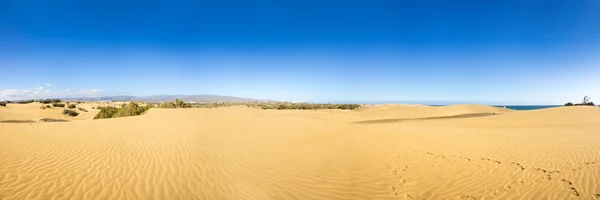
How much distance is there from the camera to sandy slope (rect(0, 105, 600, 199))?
5.88 m

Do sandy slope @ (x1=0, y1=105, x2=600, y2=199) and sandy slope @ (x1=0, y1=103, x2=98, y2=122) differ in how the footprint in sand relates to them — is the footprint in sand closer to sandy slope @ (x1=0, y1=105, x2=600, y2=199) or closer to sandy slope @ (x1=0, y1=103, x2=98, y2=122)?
sandy slope @ (x1=0, y1=105, x2=600, y2=199)

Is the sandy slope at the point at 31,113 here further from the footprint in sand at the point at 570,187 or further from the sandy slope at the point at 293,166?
the footprint in sand at the point at 570,187

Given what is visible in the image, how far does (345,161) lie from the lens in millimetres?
9023

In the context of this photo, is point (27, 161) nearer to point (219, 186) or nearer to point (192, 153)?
point (192, 153)

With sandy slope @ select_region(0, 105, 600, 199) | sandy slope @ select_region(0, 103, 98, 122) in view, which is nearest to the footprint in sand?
sandy slope @ select_region(0, 105, 600, 199)

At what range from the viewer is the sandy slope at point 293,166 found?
231 inches

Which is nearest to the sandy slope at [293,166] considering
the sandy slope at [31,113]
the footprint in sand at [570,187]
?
the footprint in sand at [570,187]

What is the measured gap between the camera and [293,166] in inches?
333

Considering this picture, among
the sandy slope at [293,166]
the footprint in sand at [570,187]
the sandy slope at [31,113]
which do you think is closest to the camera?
the footprint in sand at [570,187]

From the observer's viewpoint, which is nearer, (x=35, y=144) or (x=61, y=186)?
(x=61, y=186)

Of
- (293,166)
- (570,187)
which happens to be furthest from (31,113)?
(570,187)

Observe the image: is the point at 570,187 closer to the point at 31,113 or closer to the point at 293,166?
the point at 293,166

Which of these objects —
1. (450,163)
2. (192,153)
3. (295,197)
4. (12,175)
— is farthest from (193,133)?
(450,163)

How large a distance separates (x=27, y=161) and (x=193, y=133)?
6.42 m
